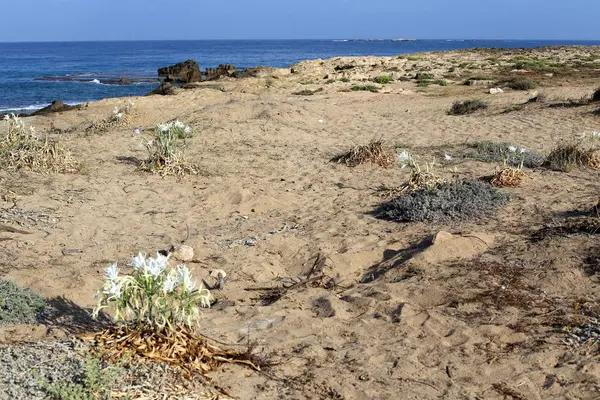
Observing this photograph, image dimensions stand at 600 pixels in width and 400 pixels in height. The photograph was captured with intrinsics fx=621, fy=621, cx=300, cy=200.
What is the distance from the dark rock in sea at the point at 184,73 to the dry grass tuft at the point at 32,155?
915 inches

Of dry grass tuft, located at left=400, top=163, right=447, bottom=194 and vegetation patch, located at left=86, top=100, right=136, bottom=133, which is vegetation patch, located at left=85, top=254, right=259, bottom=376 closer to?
dry grass tuft, located at left=400, top=163, right=447, bottom=194

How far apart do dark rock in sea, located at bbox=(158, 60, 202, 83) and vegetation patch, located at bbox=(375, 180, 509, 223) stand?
2595cm

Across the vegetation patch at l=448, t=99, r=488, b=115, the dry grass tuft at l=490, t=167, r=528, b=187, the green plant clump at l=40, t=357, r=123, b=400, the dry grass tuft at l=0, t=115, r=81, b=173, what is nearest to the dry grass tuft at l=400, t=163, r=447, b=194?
the dry grass tuft at l=490, t=167, r=528, b=187

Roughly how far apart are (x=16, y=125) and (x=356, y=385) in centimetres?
730

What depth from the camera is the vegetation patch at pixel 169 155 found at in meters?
8.83

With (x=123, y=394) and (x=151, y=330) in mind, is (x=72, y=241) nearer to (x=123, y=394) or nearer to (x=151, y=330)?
(x=151, y=330)

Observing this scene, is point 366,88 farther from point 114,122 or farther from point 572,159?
point 572,159

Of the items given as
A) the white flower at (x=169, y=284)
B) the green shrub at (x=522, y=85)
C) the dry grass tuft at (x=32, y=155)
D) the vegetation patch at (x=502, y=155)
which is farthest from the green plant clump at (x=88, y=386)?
the green shrub at (x=522, y=85)

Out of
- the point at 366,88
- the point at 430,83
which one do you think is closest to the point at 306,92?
the point at 366,88

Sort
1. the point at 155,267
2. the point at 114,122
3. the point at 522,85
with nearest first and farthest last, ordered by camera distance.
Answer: the point at 155,267 < the point at 114,122 < the point at 522,85

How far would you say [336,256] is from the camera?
5.85 m

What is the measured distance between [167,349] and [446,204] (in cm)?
399

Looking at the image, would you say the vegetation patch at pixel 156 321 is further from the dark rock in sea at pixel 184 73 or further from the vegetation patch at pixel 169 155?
the dark rock in sea at pixel 184 73

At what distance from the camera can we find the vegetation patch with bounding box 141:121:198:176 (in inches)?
348
